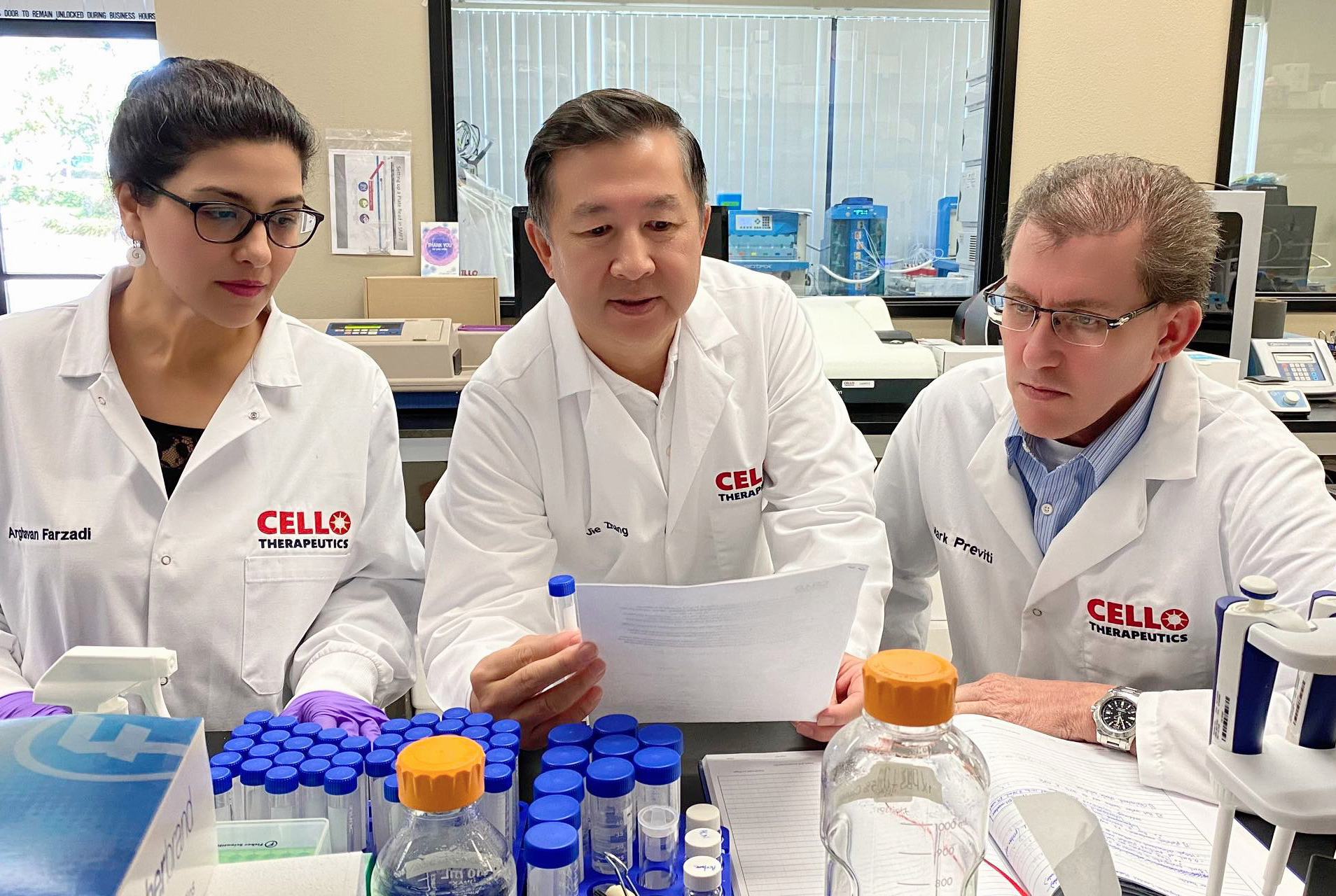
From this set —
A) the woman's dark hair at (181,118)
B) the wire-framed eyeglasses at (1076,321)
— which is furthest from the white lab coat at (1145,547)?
the woman's dark hair at (181,118)

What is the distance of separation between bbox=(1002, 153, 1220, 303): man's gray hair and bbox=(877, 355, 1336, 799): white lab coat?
0.54 feet

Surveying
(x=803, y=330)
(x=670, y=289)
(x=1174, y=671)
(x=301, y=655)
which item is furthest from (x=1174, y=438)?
(x=301, y=655)

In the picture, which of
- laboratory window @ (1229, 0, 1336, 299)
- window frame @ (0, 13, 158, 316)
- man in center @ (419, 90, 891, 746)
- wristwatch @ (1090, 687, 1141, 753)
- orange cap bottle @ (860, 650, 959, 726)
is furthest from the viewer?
window frame @ (0, 13, 158, 316)

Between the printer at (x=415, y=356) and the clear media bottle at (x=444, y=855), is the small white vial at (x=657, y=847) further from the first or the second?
the printer at (x=415, y=356)

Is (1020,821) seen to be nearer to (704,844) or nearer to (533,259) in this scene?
(704,844)

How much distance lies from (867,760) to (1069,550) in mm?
670

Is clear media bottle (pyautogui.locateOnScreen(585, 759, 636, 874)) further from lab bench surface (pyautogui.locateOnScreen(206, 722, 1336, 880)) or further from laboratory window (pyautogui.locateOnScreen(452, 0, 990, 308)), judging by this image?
laboratory window (pyautogui.locateOnScreen(452, 0, 990, 308))

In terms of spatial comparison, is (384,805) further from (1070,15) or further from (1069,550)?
(1070,15)

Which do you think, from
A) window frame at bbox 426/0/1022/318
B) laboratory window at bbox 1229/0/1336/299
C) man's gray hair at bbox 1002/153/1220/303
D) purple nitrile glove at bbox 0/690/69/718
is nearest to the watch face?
man's gray hair at bbox 1002/153/1220/303

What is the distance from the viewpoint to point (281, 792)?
82 centimetres

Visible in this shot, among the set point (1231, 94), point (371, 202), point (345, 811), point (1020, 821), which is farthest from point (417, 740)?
point (1231, 94)

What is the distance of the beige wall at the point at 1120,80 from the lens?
140 inches

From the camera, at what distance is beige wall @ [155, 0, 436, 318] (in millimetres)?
3330

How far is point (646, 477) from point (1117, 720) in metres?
0.73
